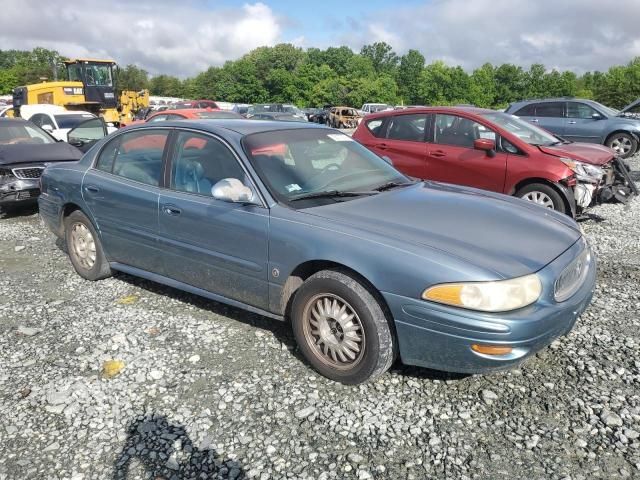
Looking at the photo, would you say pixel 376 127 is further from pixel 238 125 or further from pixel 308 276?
pixel 308 276

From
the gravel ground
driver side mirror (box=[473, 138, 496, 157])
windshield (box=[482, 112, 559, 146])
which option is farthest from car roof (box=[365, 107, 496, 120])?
the gravel ground

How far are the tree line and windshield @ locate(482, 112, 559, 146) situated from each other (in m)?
58.9

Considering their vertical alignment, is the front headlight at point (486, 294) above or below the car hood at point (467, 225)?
below

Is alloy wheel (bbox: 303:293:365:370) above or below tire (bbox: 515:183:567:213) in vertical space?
below

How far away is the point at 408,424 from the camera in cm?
288

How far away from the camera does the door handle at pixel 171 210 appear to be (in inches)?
155

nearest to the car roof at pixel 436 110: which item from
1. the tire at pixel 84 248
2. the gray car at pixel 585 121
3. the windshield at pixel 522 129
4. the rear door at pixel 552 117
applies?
the windshield at pixel 522 129

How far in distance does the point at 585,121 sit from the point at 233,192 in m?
13.0

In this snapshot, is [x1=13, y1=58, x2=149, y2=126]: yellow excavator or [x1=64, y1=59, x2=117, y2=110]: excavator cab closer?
[x1=13, y1=58, x2=149, y2=126]: yellow excavator

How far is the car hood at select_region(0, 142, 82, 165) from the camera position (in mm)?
7871

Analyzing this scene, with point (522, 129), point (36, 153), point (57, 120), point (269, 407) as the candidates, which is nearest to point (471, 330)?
point (269, 407)

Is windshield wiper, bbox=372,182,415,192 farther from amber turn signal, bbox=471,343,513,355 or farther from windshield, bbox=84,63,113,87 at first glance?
windshield, bbox=84,63,113,87

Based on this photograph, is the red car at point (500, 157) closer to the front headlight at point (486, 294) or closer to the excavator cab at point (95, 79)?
the front headlight at point (486, 294)

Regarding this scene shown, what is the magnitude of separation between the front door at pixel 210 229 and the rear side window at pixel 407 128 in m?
4.42
